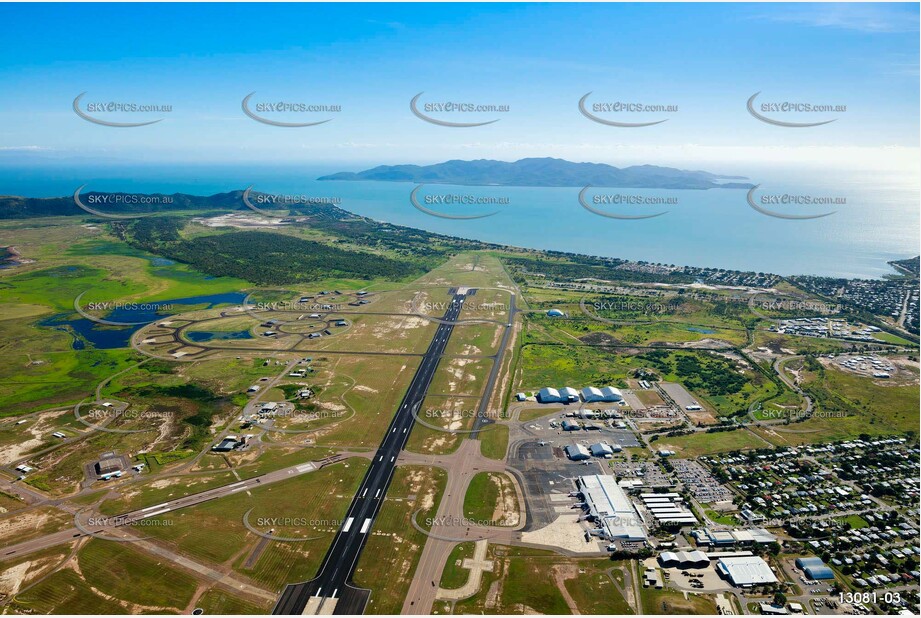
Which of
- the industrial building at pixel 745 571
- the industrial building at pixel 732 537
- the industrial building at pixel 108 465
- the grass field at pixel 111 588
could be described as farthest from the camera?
the industrial building at pixel 108 465

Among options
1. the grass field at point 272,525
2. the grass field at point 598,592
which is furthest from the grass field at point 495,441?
the grass field at point 598,592

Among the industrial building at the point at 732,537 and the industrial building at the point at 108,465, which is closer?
the industrial building at the point at 732,537

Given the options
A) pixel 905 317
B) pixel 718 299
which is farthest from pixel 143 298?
pixel 905 317

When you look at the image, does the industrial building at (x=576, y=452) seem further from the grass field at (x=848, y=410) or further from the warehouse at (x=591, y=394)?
the grass field at (x=848, y=410)

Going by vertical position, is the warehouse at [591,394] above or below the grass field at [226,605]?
above

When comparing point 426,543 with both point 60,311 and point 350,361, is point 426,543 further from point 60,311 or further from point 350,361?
point 60,311

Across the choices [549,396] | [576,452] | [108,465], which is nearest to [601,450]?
[576,452]

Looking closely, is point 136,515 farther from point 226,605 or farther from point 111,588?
point 226,605

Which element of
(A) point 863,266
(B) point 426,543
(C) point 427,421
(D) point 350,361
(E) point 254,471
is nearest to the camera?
(B) point 426,543
